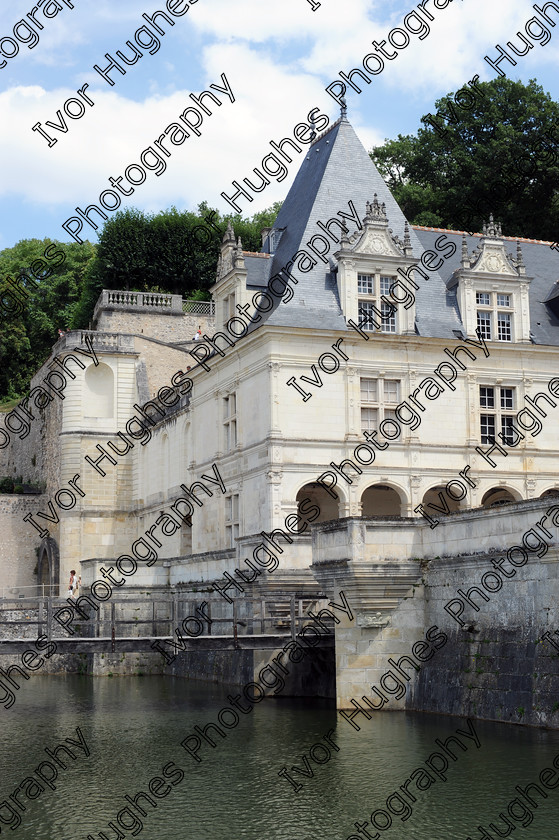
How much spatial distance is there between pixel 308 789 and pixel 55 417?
117ft

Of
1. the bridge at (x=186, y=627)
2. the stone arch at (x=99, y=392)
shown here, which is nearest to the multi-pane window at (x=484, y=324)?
the bridge at (x=186, y=627)

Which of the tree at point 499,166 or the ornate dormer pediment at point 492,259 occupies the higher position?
the tree at point 499,166

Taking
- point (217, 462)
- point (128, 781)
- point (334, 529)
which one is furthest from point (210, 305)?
point (128, 781)

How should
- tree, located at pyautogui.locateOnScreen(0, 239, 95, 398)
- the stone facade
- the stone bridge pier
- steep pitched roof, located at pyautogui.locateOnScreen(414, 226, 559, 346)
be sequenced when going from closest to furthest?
1. the stone bridge pier
2. the stone facade
3. steep pitched roof, located at pyautogui.locateOnScreen(414, 226, 559, 346)
4. tree, located at pyautogui.locateOnScreen(0, 239, 95, 398)

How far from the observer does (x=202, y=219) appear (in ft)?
194

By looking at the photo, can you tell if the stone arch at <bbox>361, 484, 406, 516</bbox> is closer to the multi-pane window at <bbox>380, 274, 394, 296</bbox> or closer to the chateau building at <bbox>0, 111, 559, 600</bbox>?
the chateau building at <bbox>0, 111, 559, 600</bbox>

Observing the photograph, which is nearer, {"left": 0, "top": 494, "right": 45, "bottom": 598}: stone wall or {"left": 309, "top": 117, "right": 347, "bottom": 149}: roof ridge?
{"left": 309, "top": 117, "right": 347, "bottom": 149}: roof ridge

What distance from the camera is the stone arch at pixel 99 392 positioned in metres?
46.7

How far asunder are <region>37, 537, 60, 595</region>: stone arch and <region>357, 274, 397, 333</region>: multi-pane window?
66.0ft

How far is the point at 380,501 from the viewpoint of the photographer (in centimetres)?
3406

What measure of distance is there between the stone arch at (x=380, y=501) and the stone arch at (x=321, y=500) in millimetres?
849

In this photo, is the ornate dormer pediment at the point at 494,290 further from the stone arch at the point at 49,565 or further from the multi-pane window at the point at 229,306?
the stone arch at the point at 49,565

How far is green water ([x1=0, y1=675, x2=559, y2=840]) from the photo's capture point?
578 inches

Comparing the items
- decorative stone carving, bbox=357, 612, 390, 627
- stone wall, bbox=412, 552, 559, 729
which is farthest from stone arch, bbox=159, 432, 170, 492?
stone wall, bbox=412, 552, 559, 729
